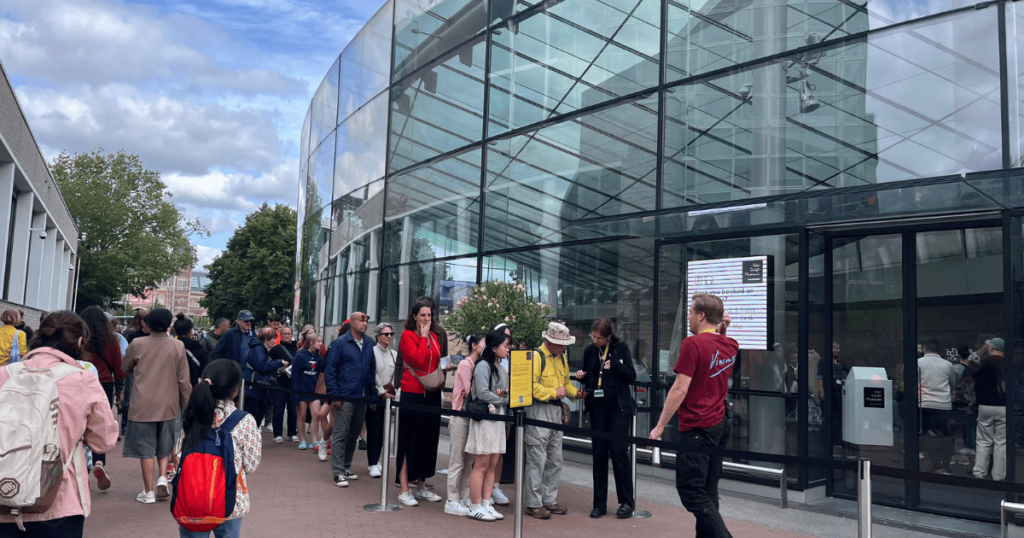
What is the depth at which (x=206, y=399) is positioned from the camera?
4.06 metres

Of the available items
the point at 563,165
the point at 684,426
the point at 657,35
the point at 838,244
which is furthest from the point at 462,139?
the point at 684,426

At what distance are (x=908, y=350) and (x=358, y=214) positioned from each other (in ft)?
47.4

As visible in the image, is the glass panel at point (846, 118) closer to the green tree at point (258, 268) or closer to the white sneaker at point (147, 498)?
the white sneaker at point (147, 498)

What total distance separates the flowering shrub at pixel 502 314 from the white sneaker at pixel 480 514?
2.88 meters

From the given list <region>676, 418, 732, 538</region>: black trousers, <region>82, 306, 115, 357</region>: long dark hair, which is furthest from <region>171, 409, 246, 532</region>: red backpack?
<region>82, 306, 115, 357</region>: long dark hair

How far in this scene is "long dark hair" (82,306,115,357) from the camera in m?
7.93

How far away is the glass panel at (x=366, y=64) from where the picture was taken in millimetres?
18734

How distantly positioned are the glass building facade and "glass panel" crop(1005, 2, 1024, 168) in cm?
2

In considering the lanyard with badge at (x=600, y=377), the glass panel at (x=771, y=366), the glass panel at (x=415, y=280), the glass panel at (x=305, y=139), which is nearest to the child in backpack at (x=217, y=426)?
the lanyard with badge at (x=600, y=377)

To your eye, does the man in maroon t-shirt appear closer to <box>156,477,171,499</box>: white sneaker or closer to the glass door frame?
the glass door frame

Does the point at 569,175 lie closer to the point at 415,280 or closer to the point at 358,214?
the point at 415,280

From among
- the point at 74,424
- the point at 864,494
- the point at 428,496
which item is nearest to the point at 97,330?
the point at 428,496

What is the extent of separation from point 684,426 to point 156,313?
5061mm

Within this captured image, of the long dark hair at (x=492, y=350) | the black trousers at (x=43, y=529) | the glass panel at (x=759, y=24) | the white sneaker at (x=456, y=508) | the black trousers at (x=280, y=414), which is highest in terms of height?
the glass panel at (x=759, y=24)
